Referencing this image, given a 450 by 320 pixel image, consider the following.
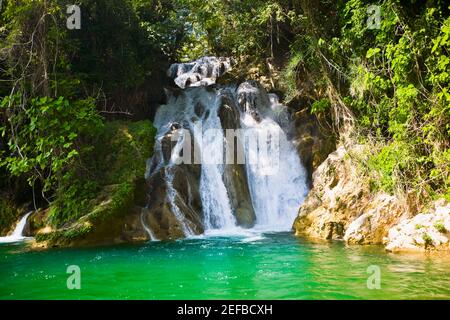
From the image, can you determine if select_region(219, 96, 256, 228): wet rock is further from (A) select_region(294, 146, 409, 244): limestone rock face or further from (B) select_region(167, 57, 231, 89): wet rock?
(B) select_region(167, 57, 231, 89): wet rock

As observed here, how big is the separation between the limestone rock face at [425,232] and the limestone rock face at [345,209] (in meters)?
0.75

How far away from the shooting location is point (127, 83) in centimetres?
1606

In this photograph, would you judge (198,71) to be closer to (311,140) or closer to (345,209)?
(311,140)

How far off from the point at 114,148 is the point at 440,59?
31.0 feet

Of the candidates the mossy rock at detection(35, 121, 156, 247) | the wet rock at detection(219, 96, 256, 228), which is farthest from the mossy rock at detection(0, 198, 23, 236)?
the wet rock at detection(219, 96, 256, 228)

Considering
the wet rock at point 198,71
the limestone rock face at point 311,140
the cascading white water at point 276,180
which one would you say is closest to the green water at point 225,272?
the cascading white water at point 276,180

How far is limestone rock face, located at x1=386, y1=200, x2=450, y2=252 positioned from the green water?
0.50m

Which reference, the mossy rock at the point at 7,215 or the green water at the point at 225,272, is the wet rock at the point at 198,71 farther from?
the green water at the point at 225,272

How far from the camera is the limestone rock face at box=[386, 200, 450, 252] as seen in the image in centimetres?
823

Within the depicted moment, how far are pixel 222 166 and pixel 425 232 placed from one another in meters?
7.41

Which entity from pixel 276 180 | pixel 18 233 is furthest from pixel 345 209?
pixel 18 233

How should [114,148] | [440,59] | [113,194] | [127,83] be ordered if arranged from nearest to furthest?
[440,59] < [113,194] < [114,148] < [127,83]

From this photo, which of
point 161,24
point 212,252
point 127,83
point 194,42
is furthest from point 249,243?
point 194,42

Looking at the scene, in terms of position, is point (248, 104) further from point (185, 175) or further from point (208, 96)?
point (185, 175)
